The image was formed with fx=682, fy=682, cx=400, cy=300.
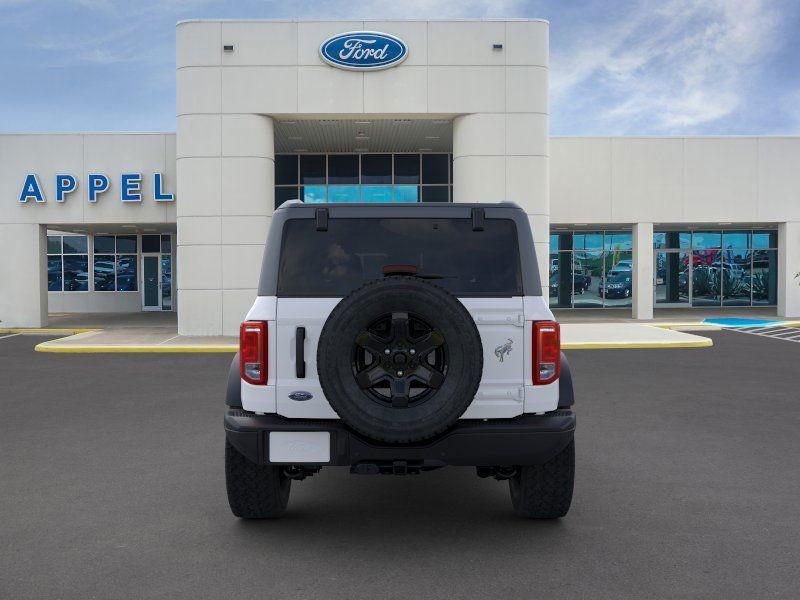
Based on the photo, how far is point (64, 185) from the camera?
21.0 metres

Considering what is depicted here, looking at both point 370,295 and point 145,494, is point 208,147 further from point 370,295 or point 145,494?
point 370,295

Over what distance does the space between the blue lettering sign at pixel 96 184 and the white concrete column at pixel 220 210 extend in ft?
14.2

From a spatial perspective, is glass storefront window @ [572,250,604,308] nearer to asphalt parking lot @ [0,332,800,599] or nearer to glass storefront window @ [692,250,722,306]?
glass storefront window @ [692,250,722,306]

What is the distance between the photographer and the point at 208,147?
1789 centimetres

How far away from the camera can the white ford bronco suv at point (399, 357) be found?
3.64 m

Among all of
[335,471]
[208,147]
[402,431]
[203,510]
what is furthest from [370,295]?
[208,147]

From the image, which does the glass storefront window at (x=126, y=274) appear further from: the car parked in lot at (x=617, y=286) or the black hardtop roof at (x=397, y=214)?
the black hardtop roof at (x=397, y=214)

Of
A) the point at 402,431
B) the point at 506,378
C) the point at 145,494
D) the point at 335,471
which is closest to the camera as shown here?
the point at 402,431

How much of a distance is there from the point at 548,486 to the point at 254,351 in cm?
206

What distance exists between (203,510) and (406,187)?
19.5m

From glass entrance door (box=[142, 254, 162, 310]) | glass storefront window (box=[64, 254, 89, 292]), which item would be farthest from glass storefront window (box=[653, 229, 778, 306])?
glass storefront window (box=[64, 254, 89, 292])

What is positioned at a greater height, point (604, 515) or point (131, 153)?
point (131, 153)

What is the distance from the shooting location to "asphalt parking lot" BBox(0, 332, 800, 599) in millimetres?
3629

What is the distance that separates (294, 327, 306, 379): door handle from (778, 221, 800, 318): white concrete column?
959 inches
